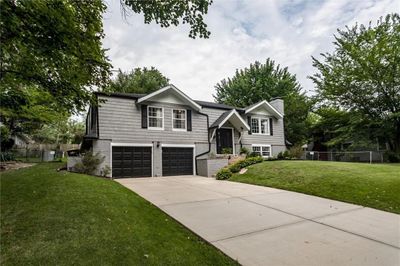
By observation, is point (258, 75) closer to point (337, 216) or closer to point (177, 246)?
point (337, 216)

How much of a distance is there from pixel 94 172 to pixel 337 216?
10.6 metres

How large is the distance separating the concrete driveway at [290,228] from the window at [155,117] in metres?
7.25

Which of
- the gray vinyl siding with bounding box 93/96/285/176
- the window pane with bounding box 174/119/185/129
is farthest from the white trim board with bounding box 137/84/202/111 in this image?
the window pane with bounding box 174/119/185/129

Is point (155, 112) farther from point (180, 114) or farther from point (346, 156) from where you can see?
point (346, 156)

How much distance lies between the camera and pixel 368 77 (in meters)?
18.3

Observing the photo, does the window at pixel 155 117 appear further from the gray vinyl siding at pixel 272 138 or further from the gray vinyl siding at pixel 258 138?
the gray vinyl siding at pixel 272 138

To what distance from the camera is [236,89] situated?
31.0 metres

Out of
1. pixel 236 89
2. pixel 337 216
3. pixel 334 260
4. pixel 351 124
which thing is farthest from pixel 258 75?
pixel 334 260

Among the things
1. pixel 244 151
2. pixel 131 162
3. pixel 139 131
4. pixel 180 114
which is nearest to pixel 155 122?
pixel 139 131

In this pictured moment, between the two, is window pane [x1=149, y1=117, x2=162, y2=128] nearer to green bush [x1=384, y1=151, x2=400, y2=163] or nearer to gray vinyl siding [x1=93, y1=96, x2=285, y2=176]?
gray vinyl siding [x1=93, y1=96, x2=285, y2=176]

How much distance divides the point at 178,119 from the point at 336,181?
9.41 m

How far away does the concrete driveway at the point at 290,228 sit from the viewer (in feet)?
10.8

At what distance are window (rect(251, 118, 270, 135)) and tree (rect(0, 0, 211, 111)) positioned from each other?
13278 millimetres

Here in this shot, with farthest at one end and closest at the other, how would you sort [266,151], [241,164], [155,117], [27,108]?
[266,151] < [155,117] < [241,164] < [27,108]
